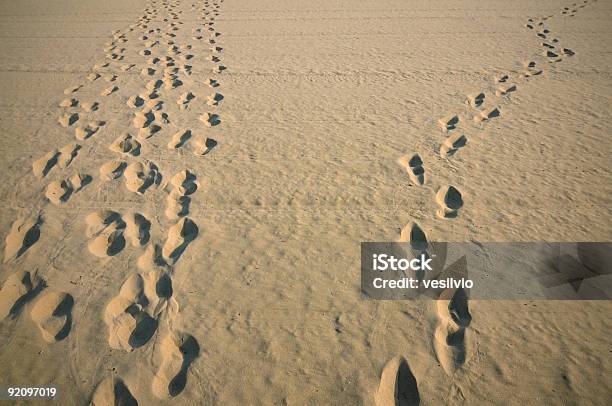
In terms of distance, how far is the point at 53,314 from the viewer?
203cm

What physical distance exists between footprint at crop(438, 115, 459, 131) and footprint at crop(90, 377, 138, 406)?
3.28 metres

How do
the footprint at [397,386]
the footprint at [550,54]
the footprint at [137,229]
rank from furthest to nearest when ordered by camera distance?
the footprint at [550,54] → the footprint at [137,229] → the footprint at [397,386]

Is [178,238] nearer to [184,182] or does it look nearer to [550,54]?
[184,182]

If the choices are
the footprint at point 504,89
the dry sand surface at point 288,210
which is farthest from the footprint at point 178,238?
the footprint at point 504,89

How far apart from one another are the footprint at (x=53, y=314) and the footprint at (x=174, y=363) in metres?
0.58

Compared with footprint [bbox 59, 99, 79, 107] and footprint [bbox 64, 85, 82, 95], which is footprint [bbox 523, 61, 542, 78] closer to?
footprint [bbox 59, 99, 79, 107]

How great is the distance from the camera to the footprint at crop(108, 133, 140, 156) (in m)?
3.32

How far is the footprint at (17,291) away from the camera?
2059 millimetres

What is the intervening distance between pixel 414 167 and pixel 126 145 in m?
2.64

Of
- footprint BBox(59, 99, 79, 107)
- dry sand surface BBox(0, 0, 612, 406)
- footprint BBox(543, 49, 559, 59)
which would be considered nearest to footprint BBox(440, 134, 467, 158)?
dry sand surface BBox(0, 0, 612, 406)

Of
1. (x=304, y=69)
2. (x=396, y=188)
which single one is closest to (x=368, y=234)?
(x=396, y=188)

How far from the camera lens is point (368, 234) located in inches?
97.0

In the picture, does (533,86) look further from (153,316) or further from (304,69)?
(153,316)

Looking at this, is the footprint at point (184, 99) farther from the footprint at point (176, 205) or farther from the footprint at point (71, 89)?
the footprint at point (176, 205)
